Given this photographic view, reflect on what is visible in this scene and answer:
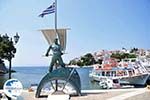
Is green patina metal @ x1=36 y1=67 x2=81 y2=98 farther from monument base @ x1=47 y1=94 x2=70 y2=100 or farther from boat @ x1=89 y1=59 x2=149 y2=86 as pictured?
boat @ x1=89 y1=59 x2=149 y2=86

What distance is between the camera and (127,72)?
11172 mm

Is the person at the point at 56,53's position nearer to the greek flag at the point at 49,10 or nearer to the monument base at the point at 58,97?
the monument base at the point at 58,97

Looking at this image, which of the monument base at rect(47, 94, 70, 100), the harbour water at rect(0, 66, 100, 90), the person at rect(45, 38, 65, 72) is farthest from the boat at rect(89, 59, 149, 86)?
the monument base at rect(47, 94, 70, 100)

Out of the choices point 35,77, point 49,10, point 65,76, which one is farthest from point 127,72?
point 65,76

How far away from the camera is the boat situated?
10859mm

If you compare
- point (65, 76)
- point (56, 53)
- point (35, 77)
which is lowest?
point (35, 77)

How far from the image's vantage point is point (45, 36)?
6.86 m

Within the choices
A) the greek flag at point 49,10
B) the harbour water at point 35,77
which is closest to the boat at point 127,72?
the harbour water at point 35,77

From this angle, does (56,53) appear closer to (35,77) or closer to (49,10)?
(49,10)

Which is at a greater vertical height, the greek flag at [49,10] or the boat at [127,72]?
the greek flag at [49,10]

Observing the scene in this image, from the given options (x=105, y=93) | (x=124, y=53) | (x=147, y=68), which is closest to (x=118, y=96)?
(x=105, y=93)

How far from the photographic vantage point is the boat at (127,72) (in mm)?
10859

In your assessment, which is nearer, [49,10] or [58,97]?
[58,97]

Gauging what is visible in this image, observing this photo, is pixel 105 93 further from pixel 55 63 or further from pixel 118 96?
pixel 55 63
